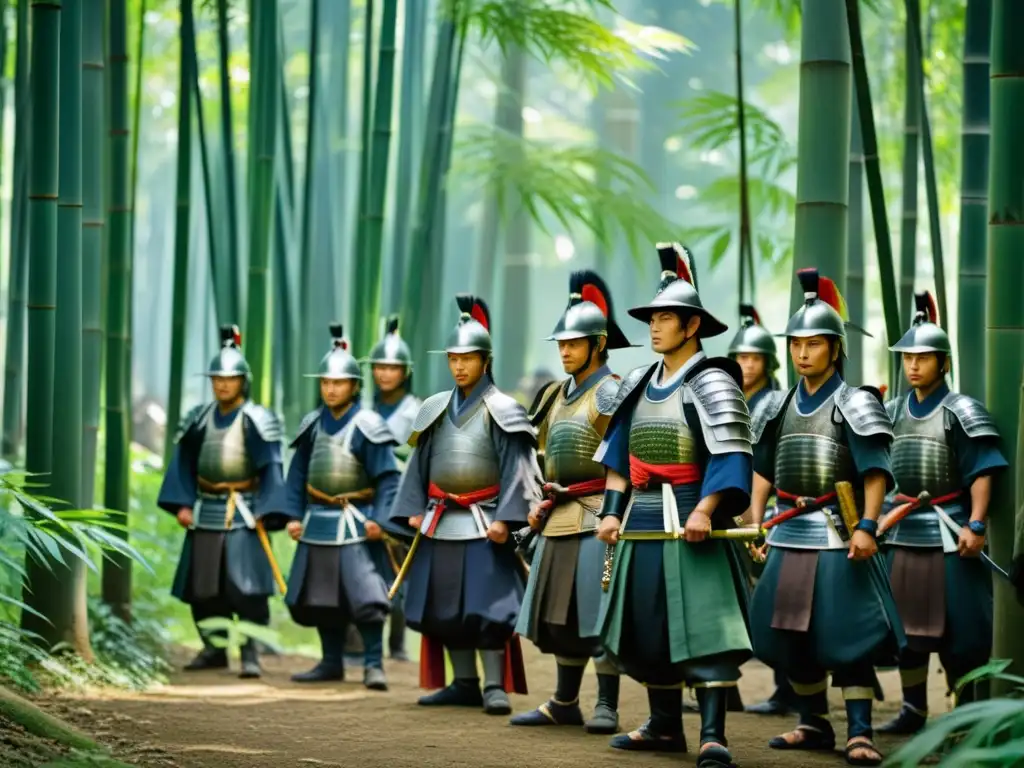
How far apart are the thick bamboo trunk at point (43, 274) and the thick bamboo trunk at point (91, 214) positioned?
972mm

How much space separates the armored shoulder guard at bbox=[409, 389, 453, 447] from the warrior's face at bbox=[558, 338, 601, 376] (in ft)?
2.49

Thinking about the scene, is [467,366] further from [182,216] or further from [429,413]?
[182,216]

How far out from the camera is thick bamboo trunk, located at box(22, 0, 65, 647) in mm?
6223

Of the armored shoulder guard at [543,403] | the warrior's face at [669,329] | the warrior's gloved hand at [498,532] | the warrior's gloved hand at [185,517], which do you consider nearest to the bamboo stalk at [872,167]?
the warrior's face at [669,329]

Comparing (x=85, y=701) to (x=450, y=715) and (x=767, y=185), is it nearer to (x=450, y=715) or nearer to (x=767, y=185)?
(x=450, y=715)

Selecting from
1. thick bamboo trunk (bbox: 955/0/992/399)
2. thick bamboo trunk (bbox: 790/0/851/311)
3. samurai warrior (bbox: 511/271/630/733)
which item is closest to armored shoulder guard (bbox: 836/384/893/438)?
thick bamboo trunk (bbox: 790/0/851/311)

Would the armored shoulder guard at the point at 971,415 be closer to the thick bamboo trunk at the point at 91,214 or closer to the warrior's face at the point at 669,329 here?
the warrior's face at the point at 669,329

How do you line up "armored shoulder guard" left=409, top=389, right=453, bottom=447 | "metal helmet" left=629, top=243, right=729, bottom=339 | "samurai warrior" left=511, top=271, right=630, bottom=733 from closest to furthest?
1. "metal helmet" left=629, top=243, right=729, bottom=339
2. "samurai warrior" left=511, top=271, right=630, bottom=733
3. "armored shoulder guard" left=409, top=389, right=453, bottom=447

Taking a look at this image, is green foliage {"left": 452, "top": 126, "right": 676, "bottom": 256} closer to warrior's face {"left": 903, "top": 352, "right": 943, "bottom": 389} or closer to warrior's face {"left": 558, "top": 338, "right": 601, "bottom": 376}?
warrior's face {"left": 558, "top": 338, "right": 601, "bottom": 376}

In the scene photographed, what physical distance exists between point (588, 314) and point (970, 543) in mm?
1698

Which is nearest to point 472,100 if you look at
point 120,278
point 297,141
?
point 297,141

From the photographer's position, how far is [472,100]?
3516 cm

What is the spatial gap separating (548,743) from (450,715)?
937mm

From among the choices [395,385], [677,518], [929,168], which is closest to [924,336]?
[929,168]
